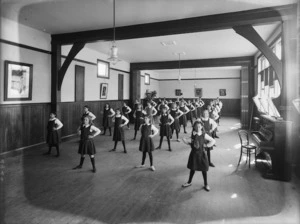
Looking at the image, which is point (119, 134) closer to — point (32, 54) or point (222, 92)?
point (32, 54)

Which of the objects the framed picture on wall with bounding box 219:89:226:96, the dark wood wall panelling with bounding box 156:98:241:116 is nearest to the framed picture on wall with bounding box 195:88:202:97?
the framed picture on wall with bounding box 219:89:226:96

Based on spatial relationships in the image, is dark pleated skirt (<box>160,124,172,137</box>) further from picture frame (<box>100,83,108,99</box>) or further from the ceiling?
picture frame (<box>100,83,108,99</box>)

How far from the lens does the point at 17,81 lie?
630cm

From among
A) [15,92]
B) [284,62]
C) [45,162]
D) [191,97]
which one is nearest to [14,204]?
[45,162]

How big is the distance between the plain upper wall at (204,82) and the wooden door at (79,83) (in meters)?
11.0

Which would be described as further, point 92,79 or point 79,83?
point 92,79

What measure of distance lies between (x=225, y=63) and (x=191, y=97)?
8527mm

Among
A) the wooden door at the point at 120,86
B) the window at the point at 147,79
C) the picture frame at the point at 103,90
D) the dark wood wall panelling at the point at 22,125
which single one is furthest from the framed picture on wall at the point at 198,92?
the dark wood wall panelling at the point at 22,125

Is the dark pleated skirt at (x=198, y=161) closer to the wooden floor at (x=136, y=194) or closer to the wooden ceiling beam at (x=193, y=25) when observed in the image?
the wooden floor at (x=136, y=194)

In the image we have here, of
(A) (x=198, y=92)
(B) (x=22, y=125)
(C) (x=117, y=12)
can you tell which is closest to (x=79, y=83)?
(B) (x=22, y=125)

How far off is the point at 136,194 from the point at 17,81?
480 cm

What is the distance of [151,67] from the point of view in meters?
13.4

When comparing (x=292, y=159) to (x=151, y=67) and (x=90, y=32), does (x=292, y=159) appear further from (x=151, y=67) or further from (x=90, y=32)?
(x=151, y=67)

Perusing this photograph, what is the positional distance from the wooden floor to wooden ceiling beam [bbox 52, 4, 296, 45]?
3.50m
